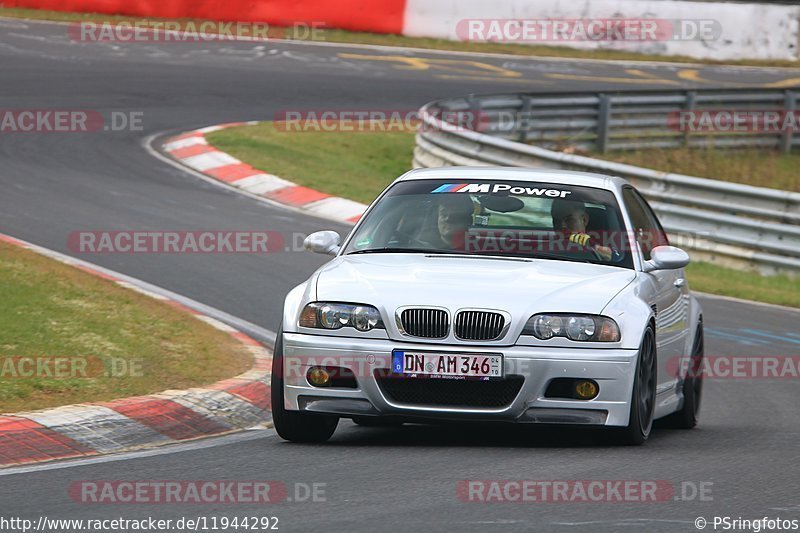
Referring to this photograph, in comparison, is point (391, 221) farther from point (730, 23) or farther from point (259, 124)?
point (730, 23)

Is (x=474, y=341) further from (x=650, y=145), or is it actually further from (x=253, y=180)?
(x=650, y=145)

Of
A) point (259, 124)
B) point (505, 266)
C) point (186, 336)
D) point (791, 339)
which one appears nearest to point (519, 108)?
point (259, 124)

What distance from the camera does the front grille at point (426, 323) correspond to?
7.23 meters

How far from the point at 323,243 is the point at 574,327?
171 centimetres

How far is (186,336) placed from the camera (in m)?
10.1

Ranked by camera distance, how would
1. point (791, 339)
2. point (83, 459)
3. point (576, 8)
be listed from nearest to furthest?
point (83, 459)
point (791, 339)
point (576, 8)

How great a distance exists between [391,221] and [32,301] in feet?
9.18

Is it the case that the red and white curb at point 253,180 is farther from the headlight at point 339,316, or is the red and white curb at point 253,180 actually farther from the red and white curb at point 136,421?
the headlight at point 339,316

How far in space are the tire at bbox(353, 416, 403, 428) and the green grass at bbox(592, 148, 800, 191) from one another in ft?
49.6

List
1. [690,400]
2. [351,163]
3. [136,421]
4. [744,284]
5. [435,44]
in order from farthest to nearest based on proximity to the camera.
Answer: [435,44], [351,163], [744,284], [690,400], [136,421]

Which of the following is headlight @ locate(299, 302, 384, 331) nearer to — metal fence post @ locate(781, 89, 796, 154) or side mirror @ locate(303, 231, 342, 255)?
side mirror @ locate(303, 231, 342, 255)

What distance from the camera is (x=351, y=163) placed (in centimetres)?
2138

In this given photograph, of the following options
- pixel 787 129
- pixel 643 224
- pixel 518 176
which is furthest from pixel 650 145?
pixel 518 176

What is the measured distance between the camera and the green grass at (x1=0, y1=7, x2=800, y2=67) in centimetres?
3084
